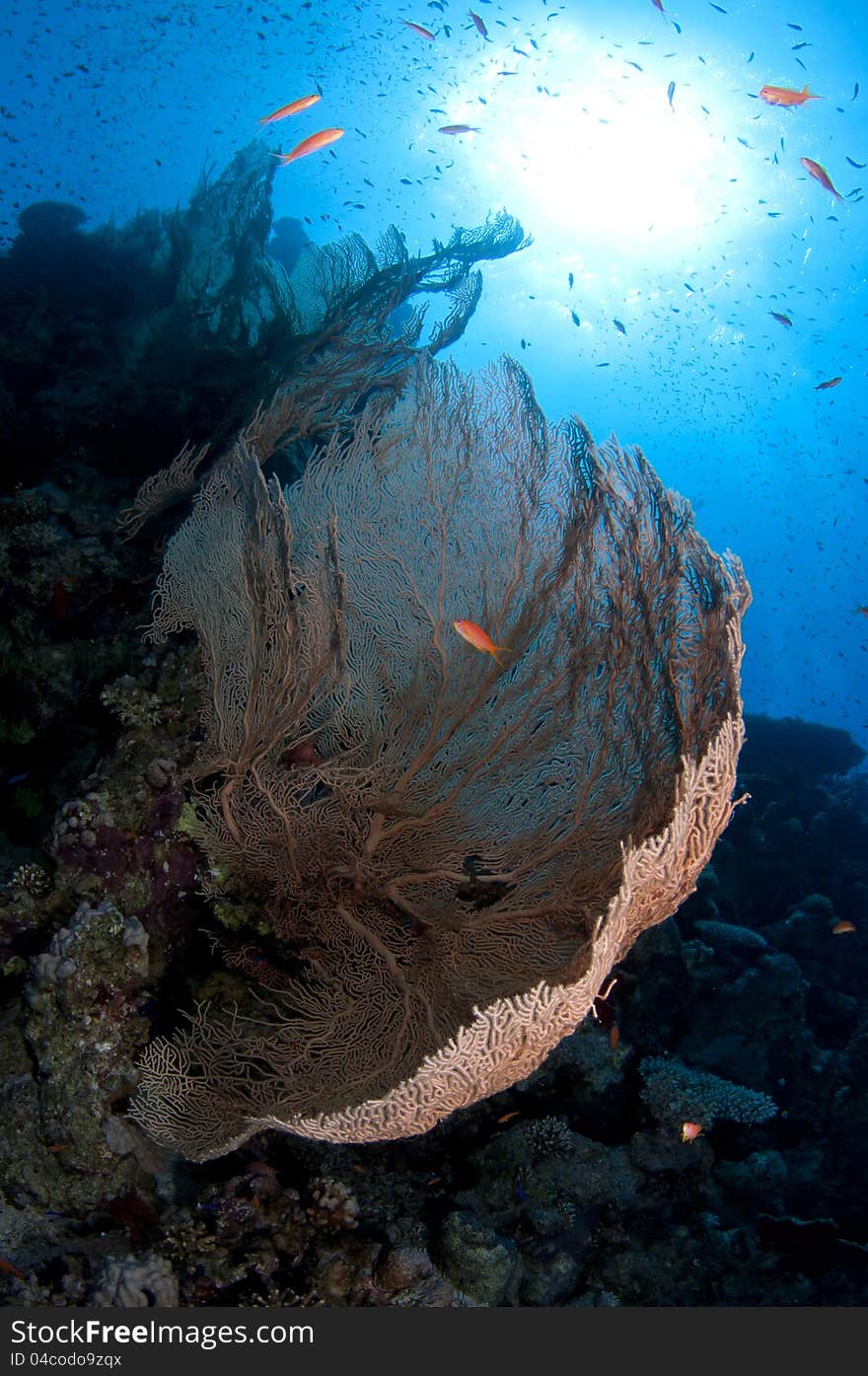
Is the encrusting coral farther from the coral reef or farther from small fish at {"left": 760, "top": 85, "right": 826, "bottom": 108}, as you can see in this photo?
small fish at {"left": 760, "top": 85, "right": 826, "bottom": 108}

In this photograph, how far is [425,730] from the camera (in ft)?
13.7

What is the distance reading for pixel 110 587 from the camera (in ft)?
18.4

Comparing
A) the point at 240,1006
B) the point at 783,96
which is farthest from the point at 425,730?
the point at 783,96

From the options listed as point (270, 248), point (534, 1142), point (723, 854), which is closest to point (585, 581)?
point (534, 1142)

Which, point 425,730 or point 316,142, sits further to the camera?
point 316,142

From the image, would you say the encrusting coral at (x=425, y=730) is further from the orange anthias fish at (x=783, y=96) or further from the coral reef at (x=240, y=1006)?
the orange anthias fish at (x=783, y=96)

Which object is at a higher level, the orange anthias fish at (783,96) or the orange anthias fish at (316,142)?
the orange anthias fish at (316,142)

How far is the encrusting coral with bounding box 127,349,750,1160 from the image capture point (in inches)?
129

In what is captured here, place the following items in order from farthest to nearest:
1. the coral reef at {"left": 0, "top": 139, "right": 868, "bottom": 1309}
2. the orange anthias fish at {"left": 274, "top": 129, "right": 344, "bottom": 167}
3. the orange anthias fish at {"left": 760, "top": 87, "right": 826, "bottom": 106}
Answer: the orange anthias fish at {"left": 760, "top": 87, "right": 826, "bottom": 106} → the orange anthias fish at {"left": 274, "top": 129, "right": 344, "bottom": 167} → the coral reef at {"left": 0, "top": 139, "right": 868, "bottom": 1309}

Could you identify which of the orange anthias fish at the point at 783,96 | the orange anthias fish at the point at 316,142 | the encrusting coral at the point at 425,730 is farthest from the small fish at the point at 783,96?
the encrusting coral at the point at 425,730

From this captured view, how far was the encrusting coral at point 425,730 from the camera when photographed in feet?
10.8

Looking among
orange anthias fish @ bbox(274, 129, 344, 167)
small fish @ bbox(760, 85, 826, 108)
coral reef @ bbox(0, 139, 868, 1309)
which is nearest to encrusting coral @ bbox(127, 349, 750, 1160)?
coral reef @ bbox(0, 139, 868, 1309)

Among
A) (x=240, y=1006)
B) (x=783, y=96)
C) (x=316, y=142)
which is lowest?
(x=240, y=1006)

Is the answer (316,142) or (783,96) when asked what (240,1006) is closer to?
(316,142)
